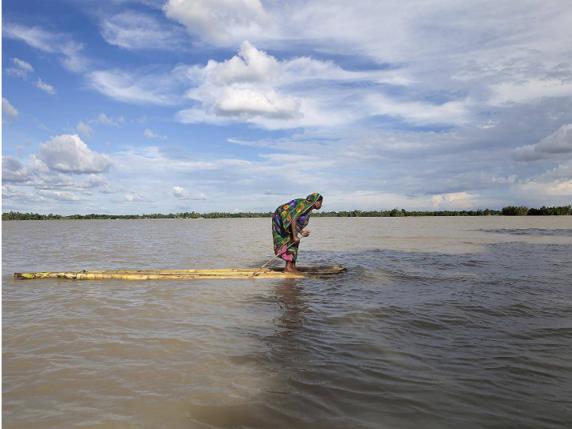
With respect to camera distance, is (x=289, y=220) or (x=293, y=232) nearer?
(x=293, y=232)

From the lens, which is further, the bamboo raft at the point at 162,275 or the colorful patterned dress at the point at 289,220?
the colorful patterned dress at the point at 289,220

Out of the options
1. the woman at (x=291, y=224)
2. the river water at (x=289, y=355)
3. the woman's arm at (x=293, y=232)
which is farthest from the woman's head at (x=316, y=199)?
the river water at (x=289, y=355)

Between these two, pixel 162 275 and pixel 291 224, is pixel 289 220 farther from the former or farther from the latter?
pixel 162 275

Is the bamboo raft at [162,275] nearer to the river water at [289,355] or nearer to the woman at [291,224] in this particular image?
the river water at [289,355]

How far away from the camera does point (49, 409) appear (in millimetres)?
3484

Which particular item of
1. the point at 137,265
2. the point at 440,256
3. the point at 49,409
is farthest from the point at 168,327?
the point at 440,256

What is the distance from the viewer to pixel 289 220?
10.5m

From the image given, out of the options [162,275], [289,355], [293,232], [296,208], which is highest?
[296,208]

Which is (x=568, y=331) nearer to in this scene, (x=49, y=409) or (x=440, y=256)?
(x=49, y=409)

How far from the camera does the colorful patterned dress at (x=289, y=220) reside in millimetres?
10461

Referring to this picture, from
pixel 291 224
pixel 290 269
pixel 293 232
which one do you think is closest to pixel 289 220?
pixel 291 224

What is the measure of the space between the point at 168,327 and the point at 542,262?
39.6 ft

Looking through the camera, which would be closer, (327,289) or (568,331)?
(568,331)

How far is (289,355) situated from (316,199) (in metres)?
6.27
